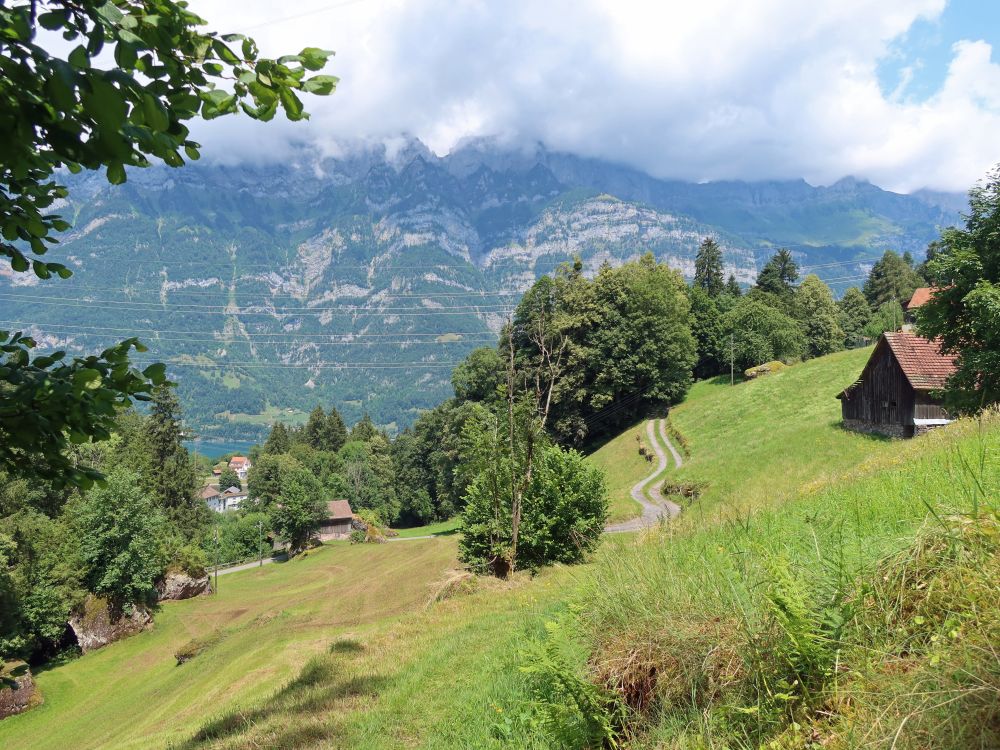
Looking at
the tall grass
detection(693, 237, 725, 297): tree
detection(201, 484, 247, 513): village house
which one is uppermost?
detection(693, 237, 725, 297): tree

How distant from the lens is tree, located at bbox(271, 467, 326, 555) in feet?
258

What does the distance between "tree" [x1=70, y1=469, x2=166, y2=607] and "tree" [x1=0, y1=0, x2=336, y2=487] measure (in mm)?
46858

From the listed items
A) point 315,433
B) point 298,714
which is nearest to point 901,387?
point 298,714

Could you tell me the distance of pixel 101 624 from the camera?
41.7 meters

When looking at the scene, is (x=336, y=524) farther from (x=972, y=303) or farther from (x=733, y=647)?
(x=733, y=647)

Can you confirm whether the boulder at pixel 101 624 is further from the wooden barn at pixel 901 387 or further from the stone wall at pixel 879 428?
the wooden barn at pixel 901 387

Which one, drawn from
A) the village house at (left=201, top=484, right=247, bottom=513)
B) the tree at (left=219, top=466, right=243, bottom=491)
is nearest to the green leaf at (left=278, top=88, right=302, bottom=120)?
the village house at (left=201, top=484, right=247, bottom=513)

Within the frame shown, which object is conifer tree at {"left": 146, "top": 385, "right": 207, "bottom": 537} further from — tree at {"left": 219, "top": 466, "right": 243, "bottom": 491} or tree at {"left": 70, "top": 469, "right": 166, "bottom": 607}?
tree at {"left": 219, "top": 466, "right": 243, "bottom": 491}

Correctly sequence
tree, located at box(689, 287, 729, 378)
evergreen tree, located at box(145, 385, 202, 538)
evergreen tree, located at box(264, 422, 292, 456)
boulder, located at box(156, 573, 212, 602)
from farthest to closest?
evergreen tree, located at box(264, 422, 292, 456), tree, located at box(689, 287, 729, 378), evergreen tree, located at box(145, 385, 202, 538), boulder, located at box(156, 573, 212, 602)

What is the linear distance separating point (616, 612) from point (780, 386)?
49.4 metres

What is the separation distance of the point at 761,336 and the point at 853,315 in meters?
31.1

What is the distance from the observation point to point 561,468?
22.3 metres

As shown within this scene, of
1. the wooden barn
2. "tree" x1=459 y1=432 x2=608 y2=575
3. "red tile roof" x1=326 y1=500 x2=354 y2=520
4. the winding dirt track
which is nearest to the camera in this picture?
"tree" x1=459 y1=432 x2=608 y2=575

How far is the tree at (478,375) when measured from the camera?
64062mm
